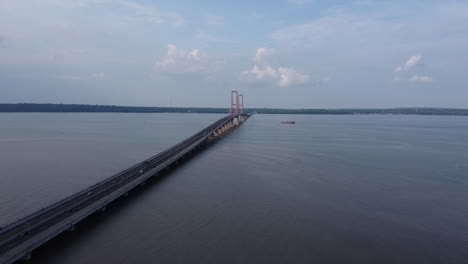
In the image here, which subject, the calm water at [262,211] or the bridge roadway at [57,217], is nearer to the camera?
the bridge roadway at [57,217]

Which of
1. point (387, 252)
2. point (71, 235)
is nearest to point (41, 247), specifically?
point (71, 235)

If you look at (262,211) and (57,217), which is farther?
(262,211)

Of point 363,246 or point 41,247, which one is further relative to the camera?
point 363,246

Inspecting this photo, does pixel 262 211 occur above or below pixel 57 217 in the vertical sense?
below

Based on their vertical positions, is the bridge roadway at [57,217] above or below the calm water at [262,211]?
above

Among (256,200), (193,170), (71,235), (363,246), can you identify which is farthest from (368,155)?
(71,235)

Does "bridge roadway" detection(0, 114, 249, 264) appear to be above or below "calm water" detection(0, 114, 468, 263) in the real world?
above

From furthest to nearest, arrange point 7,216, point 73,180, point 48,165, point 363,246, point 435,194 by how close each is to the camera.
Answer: point 48,165 → point 73,180 → point 435,194 → point 7,216 → point 363,246

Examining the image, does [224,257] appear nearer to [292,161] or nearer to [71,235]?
[71,235]

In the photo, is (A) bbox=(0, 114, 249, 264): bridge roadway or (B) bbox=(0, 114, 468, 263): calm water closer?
(A) bbox=(0, 114, 249, 264): bridge roadway

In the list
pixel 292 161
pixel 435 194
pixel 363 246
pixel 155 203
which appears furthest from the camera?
pixel 292 161
